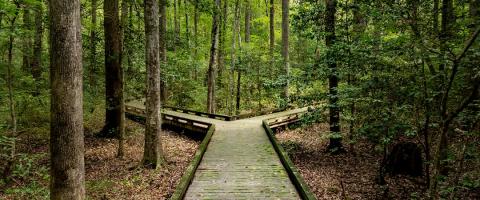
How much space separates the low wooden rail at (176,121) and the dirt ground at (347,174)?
453 centimetres

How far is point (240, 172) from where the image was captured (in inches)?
387

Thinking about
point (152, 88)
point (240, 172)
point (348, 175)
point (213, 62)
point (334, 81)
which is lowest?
point (348, 175)

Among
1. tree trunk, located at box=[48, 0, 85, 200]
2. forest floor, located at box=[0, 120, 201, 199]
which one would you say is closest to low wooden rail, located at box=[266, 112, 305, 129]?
forest floor, located at box=[0, 120, 201, 199]

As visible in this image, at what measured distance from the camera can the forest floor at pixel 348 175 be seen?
9.45 m

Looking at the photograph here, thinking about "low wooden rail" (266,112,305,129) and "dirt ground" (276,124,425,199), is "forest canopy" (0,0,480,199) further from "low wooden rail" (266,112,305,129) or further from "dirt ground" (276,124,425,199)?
"low wooden rail" (266,112,305,129)

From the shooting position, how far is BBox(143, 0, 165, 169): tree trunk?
10.1 metres

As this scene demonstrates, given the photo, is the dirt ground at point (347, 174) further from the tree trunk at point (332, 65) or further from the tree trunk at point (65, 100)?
the tree trunk at point (65, 100)

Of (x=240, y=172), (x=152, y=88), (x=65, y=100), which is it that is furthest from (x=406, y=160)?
(x=65, y=100)

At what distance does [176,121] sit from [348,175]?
392 inches

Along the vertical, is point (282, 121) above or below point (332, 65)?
below

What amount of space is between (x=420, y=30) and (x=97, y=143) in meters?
12.5

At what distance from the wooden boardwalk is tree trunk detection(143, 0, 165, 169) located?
1.58m

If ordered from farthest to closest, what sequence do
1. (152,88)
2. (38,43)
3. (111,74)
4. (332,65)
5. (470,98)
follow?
(111,74) < (38,43) < (332,65) < (152,88) < (470,98)

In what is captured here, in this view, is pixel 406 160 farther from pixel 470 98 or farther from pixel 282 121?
pixel 282 121
